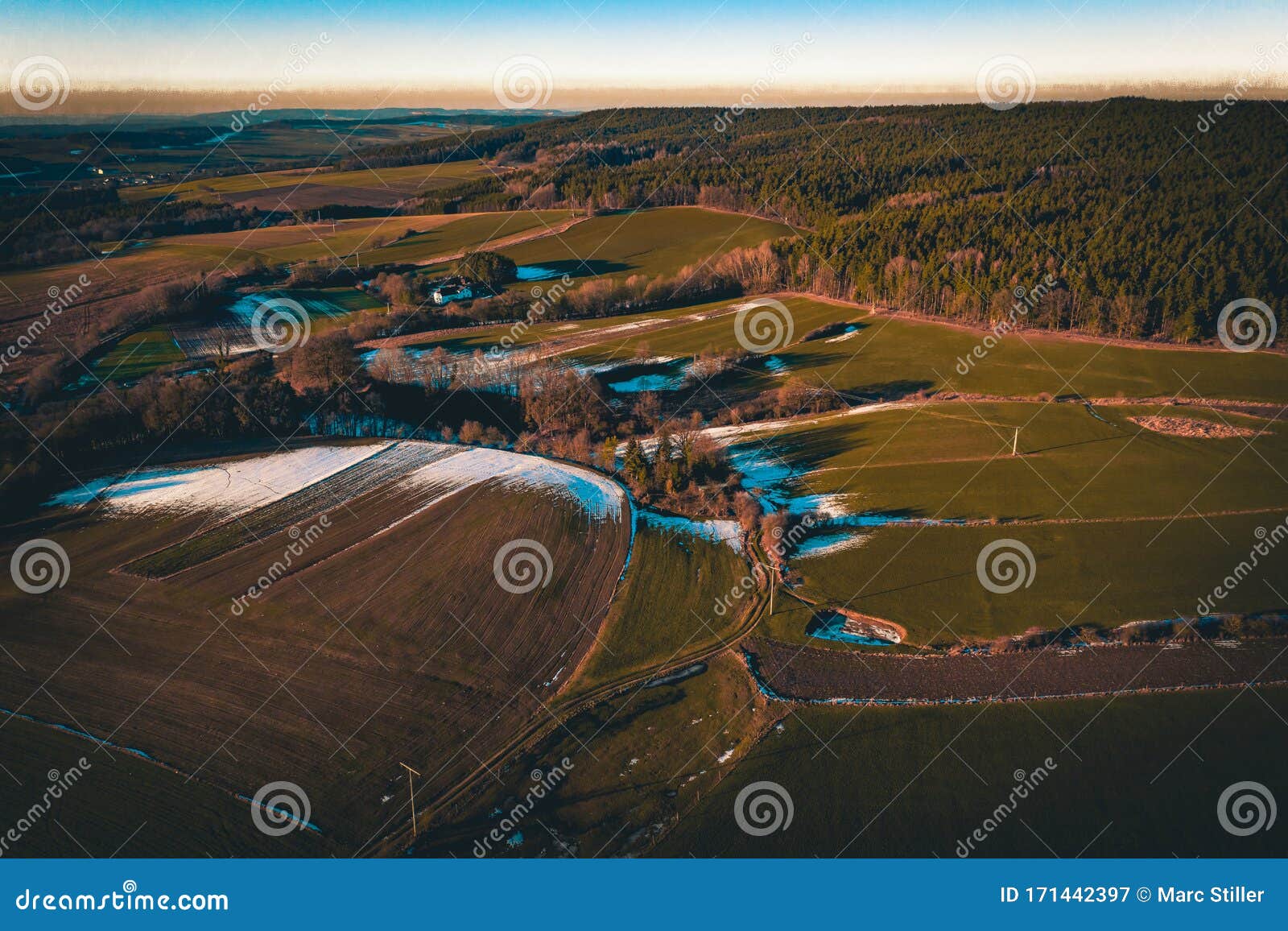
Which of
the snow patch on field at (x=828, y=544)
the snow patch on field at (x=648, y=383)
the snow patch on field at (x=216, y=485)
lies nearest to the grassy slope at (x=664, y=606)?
the snow patch on field at (x=828, y=544)

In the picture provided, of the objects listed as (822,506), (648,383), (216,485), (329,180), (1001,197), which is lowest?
(216,485)

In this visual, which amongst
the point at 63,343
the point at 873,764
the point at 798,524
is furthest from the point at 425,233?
the point at 873,764

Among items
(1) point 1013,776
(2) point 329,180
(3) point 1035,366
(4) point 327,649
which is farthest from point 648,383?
(2) point 329,180

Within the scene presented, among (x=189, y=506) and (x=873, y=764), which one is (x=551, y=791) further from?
(x=189, y=506)

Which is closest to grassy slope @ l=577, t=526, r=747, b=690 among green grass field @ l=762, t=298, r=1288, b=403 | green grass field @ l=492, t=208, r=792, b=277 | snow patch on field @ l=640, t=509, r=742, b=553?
snow patch on field @ l=640, t=509, r=742, b=553

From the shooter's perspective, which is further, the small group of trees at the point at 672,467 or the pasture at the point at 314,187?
the pasture at the point at 314,187

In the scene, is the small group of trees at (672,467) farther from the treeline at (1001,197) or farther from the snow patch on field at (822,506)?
the treeline at (1001,197)

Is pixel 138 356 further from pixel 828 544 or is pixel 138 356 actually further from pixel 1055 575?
pixel 1055 575
